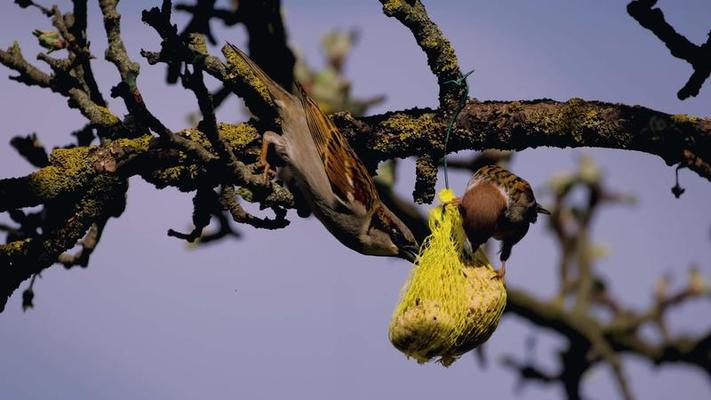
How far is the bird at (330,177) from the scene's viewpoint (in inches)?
145

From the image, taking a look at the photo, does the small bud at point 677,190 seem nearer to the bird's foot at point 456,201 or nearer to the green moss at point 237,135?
the bird's foot at point 456,201

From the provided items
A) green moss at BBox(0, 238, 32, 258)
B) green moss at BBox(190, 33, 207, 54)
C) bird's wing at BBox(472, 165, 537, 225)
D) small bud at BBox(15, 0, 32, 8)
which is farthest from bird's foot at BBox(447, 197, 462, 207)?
small bud at BBox(15, 0, 32, 8)

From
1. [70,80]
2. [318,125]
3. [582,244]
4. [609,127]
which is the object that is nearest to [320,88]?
[318,125]

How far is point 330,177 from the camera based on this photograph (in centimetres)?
377

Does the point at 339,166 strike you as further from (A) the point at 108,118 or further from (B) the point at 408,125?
(A) the point at 108,118

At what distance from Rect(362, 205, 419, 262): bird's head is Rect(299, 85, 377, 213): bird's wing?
0.24 ft

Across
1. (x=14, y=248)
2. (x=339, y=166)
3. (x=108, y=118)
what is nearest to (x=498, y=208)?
(x=339, y=166)

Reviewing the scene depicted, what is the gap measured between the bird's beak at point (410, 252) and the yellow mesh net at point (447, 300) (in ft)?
0.53

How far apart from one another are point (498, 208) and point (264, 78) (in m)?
1.15

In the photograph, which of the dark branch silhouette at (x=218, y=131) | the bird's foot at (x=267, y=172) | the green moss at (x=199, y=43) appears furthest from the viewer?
the green moss at (x=199, y=43)

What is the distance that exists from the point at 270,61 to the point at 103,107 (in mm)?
856

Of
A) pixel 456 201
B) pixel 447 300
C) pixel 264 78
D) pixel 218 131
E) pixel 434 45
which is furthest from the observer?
pixel 264 78

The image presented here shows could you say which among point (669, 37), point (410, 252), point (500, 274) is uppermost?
point (669, 37)

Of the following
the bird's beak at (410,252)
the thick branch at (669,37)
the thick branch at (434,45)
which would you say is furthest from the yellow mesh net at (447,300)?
Answer: the thick branch at (669,37)
